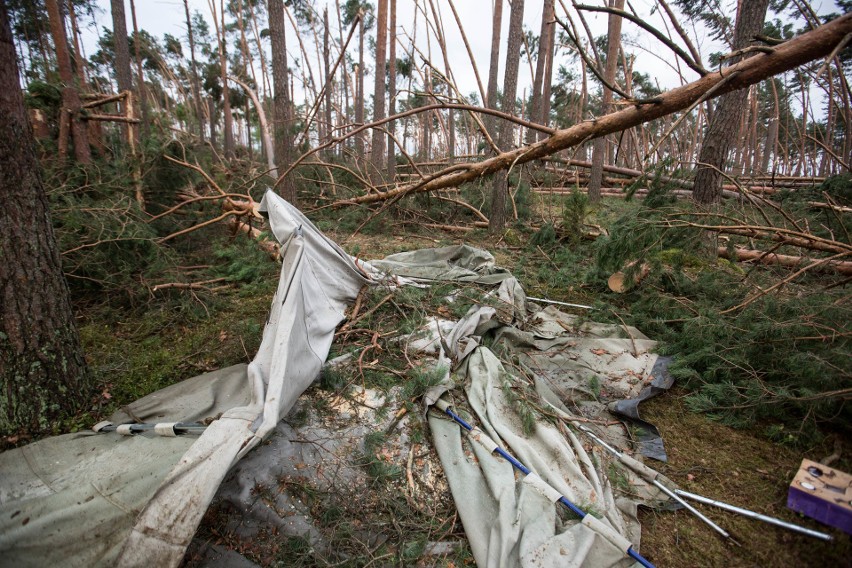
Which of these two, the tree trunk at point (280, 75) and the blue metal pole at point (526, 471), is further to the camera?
the tree trunk at point (280, 75)

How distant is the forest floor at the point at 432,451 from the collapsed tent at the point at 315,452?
0.13 metres

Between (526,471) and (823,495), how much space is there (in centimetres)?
137

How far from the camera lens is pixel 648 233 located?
3557mm

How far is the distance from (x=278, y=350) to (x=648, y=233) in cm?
333

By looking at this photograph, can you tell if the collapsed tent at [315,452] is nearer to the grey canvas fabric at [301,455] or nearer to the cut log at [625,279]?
the grey canvas fabric at [301,455]

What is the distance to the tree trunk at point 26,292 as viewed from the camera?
2168 millimetres

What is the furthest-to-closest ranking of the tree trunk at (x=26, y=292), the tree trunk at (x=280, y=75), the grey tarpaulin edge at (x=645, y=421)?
1. the tree trunk at (x=280, y=75)
2. the grey tarpaulin edge at (x=645, y=421)
3. the tree trunk at (x=26, y=292)

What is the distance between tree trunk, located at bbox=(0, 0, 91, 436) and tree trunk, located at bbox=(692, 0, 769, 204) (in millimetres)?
6548

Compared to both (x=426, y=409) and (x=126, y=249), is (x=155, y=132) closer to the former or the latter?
(x=126, y=249)

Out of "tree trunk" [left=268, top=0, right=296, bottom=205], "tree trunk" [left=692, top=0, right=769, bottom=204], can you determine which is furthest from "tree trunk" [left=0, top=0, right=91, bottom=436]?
"tree trunk" [left=692, top=0, right=769, bottom=204]

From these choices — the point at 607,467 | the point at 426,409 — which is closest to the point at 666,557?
the point at 607,467

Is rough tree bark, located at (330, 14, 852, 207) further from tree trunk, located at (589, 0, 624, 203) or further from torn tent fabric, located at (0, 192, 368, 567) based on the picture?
tree trunk, located at (589, 0, 624, 203)

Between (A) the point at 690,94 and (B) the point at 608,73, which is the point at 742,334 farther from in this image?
(B) the point at 608,73

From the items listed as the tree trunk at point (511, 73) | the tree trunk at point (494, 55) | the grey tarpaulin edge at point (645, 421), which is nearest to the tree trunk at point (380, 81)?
the tree trunk at point (494, 55)
